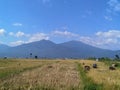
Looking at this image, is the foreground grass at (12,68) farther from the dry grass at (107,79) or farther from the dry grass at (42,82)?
the dry grass at (107,79)

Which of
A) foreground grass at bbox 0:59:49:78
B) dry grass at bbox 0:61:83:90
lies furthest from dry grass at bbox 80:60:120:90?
foreground grass at bbox 0:59:49:78

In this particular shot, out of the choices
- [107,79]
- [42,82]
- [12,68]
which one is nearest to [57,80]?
[42,82]

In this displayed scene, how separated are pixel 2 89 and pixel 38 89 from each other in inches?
120

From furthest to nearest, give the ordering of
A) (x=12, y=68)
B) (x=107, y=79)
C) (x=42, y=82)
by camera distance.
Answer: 1. (x=12, y=68)
2. (x=107, y=79)
3. (x=42, y=82)

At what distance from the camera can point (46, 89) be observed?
88.6ft

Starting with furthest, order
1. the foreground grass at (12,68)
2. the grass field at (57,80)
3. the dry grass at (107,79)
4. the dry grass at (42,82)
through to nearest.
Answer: the foreground grass at (12,68), the dry grass at (107,79), the grass field at (57,80), the dry grass at (42,82)

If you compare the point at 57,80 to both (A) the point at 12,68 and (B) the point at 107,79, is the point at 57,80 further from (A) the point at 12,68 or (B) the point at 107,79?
(A) the point at 12,68

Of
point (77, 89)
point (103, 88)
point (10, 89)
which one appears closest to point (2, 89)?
point (10, 89)

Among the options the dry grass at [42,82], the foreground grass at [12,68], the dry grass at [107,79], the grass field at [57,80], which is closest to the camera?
the dry grass at [42,82]

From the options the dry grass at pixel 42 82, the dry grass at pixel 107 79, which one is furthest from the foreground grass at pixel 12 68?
the dry grass at pixel 107 79

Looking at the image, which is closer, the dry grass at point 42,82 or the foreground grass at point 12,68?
the dry grass at point 42,82

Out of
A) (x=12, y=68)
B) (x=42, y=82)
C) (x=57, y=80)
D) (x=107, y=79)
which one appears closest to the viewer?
(x=42, y=82)

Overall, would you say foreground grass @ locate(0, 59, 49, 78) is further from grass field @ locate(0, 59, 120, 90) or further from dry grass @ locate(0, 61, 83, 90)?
dry grass @ locate(0, 61, 83, 90)

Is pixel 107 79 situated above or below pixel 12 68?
below
